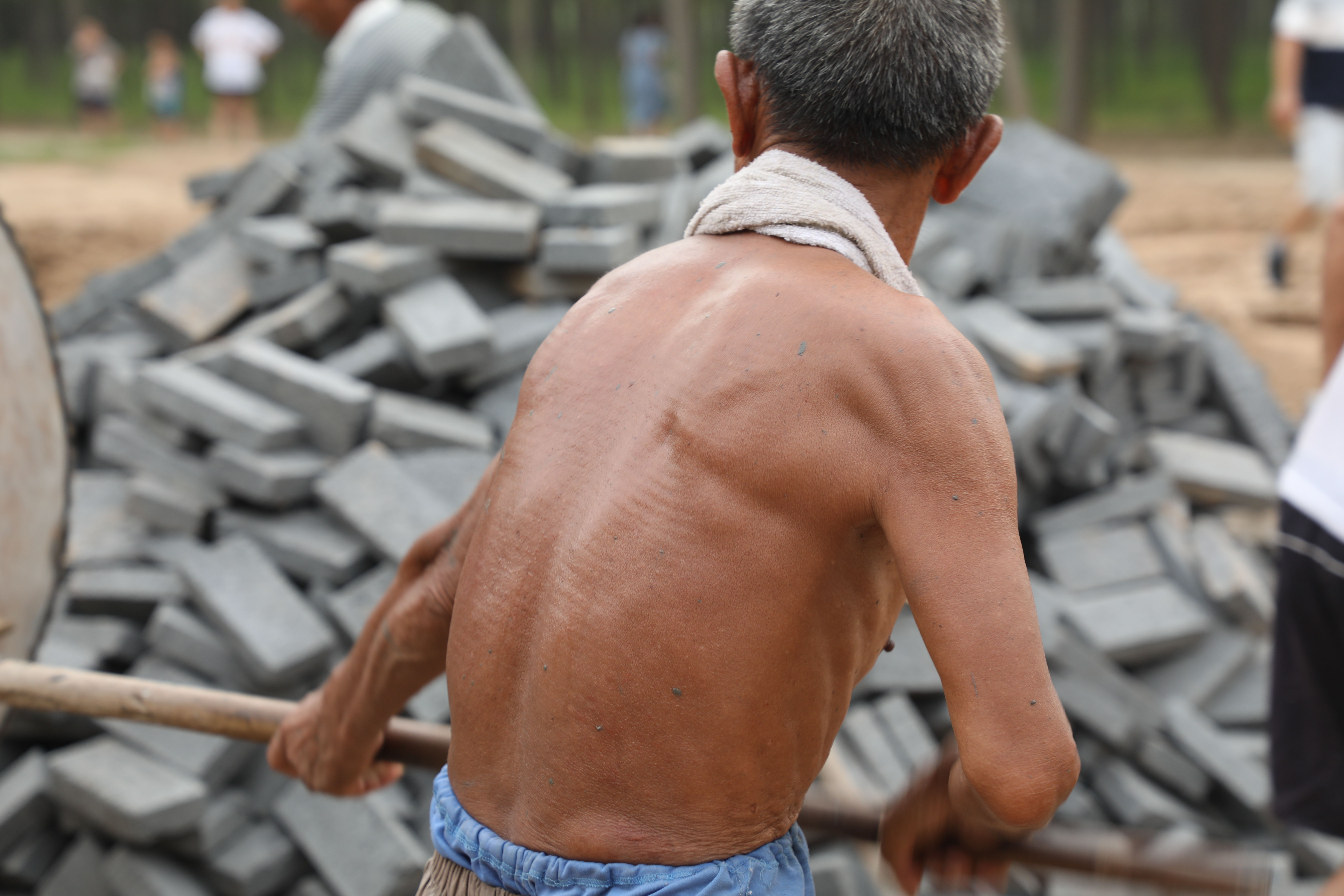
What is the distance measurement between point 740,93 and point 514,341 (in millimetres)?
3292

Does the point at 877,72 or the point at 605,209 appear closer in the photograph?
the point at 877,72

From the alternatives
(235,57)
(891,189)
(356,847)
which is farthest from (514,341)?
(235,57)

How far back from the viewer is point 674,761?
1.43 meters

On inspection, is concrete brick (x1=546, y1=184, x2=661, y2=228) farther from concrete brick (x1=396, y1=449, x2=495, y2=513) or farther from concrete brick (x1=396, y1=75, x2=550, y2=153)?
concrete brick (x1=396, y1=449, x2=495, y2=513)

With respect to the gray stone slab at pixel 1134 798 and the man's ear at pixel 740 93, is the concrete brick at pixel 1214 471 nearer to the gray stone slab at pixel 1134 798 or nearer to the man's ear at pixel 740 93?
the gray stone slab at pixel 1134 798

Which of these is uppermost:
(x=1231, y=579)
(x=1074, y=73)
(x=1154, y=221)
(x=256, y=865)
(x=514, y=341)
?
(x=514, y=341)

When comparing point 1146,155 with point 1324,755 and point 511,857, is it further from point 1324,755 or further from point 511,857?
point 511,857

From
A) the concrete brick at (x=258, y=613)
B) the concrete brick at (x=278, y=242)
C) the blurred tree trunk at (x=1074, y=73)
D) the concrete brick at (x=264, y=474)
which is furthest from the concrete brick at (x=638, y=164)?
the blurred tree trunk at (x=1074, y=73)

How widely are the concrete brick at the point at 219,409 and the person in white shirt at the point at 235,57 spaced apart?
490 inches

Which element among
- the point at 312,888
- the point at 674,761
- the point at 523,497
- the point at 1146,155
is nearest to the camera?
the point at 674,761

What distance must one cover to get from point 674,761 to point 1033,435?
3600mm

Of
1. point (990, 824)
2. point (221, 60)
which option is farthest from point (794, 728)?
point (221, 60)

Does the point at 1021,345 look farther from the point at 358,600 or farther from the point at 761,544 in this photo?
the point at 761,544

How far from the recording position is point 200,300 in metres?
5.32
